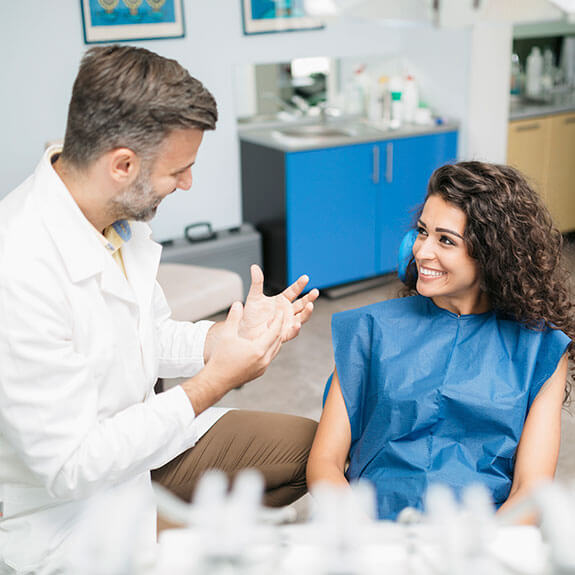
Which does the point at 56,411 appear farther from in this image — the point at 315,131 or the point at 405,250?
the point at 315,131

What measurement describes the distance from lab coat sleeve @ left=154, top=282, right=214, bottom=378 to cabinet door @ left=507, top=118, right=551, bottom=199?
116 inches

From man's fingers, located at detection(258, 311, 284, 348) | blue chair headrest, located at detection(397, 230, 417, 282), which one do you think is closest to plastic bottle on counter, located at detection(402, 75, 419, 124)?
blue chair headrest, located at detection(397, 230, 417, 282)

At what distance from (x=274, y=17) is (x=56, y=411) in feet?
10.0

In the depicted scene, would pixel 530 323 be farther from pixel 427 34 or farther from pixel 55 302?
pixel 427 34

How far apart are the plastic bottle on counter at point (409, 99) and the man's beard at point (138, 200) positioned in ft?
9.64

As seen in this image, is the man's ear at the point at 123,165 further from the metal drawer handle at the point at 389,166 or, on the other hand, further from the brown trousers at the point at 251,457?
the metal drawer handle at the point at 389,166

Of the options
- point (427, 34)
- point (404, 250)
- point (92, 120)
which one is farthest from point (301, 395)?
point (427, 34)

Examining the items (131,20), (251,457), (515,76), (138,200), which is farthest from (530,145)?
(138,200)

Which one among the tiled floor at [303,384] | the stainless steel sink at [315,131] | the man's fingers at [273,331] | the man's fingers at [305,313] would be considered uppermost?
the stainless steel sink at [315,131]

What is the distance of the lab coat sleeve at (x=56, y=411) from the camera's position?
115cm

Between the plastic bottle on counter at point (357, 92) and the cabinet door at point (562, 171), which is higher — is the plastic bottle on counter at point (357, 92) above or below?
above

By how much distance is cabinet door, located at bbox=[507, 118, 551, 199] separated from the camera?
4133 mm

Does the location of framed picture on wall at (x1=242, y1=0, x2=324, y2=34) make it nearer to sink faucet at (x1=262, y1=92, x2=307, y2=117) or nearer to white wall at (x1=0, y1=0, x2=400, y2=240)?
white wall at (x1=0, y1=0, x2=400, y2=240)

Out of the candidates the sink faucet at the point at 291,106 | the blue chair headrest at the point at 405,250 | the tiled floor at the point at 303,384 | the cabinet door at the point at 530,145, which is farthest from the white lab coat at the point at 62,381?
the cabinet door at the point at 530,145
